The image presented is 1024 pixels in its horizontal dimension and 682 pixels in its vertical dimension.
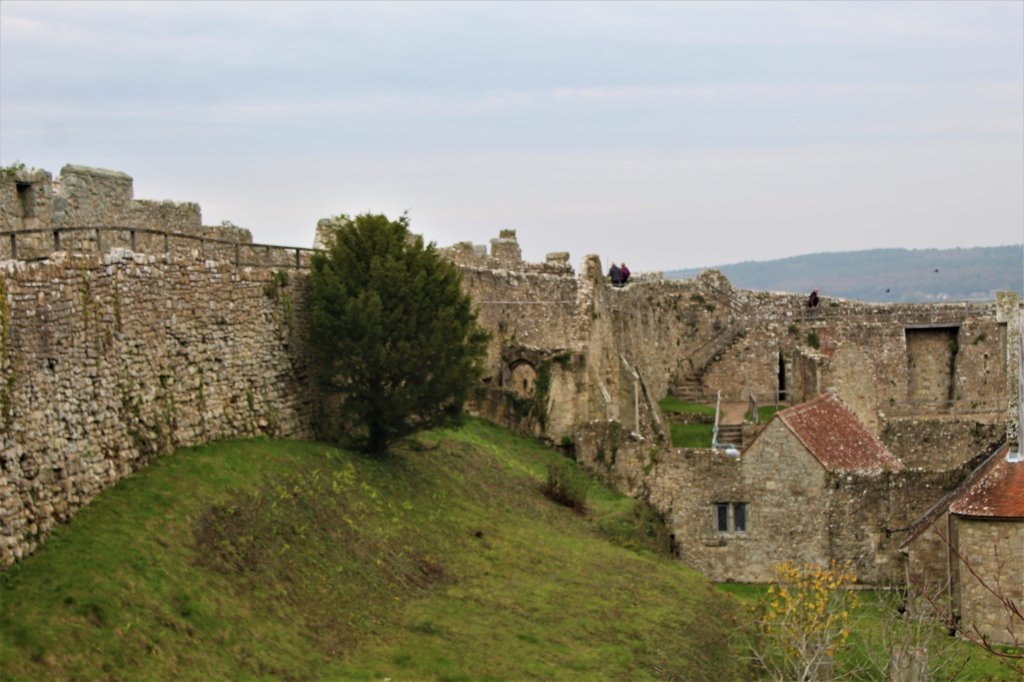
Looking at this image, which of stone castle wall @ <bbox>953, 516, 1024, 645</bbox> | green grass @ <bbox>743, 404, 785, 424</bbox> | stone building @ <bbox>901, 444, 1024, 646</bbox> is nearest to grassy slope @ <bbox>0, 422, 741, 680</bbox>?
stone building @ <bbox>901, 444, 1024, 646</bbox>

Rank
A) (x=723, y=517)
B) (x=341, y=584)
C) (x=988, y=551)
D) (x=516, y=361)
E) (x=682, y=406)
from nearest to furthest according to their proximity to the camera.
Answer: (x=341, y=584), (x=988, y=551), (x=723, y=517), (x=516, y=361), (x=682, y=406)

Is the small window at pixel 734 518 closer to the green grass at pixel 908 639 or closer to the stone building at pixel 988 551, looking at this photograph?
the green grass at pixel 908 639

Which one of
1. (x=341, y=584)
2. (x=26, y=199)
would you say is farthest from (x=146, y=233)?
(x=341, y=584)

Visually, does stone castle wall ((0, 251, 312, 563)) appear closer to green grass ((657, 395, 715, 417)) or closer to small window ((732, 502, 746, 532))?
small window ((732, 502, 746, 532))

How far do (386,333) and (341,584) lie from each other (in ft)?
24.0

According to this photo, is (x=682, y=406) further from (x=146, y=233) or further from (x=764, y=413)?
(x=146, y=233)

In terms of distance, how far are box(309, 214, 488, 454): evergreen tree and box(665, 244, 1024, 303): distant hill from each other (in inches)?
615

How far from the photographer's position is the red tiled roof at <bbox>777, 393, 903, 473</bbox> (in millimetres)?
37562

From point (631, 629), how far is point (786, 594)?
3058mm

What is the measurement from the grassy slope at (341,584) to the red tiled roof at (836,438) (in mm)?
4709

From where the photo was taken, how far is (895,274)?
112m

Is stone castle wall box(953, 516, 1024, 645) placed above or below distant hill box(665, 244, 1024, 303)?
below

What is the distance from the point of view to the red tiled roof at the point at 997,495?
31.8 metres

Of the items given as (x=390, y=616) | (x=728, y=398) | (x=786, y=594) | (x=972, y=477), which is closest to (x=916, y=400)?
(x=728, y=398)
